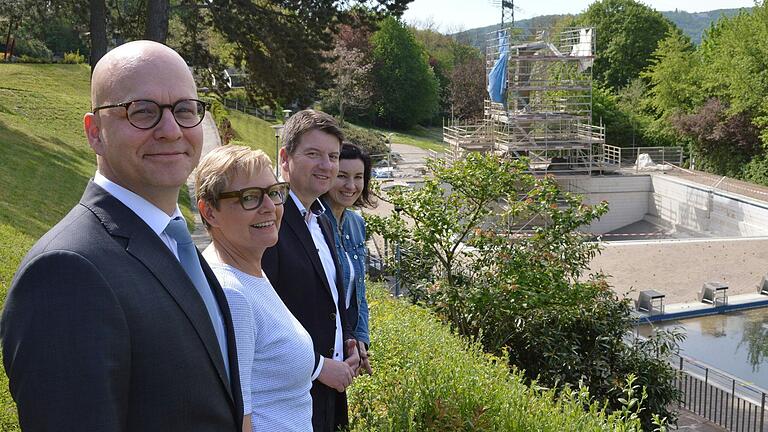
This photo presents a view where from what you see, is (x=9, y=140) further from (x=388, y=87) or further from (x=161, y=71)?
(x=388, y=87)

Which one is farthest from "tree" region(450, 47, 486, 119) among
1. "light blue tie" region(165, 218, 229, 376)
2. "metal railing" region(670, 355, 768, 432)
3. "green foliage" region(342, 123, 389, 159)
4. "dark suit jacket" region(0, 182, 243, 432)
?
"dark suit jacket" region(0, 182, 243, 432)

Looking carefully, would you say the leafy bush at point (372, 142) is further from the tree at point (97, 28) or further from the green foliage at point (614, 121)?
the tree at point (97, 28)

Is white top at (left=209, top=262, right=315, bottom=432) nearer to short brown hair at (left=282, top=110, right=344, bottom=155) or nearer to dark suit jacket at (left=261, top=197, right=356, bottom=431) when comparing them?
dark suit jacket at (left=261, top=197, right=356, bottom=431)

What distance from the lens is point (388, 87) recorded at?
47.5 meters

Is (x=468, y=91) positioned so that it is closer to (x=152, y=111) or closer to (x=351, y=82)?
(x=351, y=82)

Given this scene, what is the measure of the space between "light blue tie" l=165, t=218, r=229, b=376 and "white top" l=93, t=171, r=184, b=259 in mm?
66

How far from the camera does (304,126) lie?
3.15 metres

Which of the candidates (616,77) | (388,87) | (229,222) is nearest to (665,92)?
(616,77)

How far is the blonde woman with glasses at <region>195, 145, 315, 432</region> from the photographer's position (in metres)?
2.14

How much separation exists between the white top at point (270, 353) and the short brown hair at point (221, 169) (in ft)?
0.68

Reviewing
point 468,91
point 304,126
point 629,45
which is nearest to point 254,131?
point 468,91

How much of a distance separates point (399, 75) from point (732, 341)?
36.1m

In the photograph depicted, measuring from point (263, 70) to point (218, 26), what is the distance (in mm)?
977

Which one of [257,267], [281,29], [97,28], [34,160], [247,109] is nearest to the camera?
[257,267]
